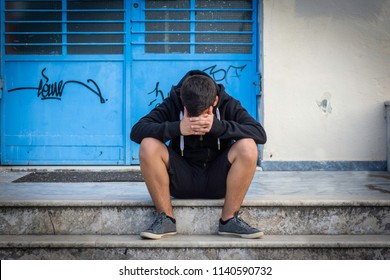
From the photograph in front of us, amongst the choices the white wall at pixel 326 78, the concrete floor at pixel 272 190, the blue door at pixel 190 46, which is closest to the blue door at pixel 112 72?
the blue door at pixel 190 46

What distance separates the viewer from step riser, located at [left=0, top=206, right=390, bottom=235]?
4402mm

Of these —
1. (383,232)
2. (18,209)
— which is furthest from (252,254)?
(18,209)

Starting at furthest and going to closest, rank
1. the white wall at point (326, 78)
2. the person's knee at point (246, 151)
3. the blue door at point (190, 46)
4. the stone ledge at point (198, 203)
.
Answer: the blue door at point (190, 46)
the white wall at point (326, 78)
the stone ledge at point (198, 203)
the person's knee at point (246, 151)

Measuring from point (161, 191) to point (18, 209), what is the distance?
118cm

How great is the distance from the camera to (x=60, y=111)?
275 inches

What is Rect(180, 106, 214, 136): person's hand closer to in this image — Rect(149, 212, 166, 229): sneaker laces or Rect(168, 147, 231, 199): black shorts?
Rect(168, 147, 231, 199): black shorts

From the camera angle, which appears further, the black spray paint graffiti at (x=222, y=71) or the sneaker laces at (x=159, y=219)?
the black spray paint graffiti at (x=222, y=71)

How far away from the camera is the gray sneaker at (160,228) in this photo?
413 cm

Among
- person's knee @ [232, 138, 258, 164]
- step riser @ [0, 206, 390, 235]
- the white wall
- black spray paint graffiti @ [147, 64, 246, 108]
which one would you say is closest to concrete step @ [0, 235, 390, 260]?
step riser @ [0, 206, 390, 235]

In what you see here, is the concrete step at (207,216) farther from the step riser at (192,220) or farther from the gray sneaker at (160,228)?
the gray sneaker at (160,228)

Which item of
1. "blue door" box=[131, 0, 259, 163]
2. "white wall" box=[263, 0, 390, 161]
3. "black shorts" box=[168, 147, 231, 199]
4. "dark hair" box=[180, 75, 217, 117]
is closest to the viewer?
"dark hair" box=[180, 75, 217, 117]

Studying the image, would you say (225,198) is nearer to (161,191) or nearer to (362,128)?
(161,191)

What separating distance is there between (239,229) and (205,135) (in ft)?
2.49

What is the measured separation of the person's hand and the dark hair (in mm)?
47
